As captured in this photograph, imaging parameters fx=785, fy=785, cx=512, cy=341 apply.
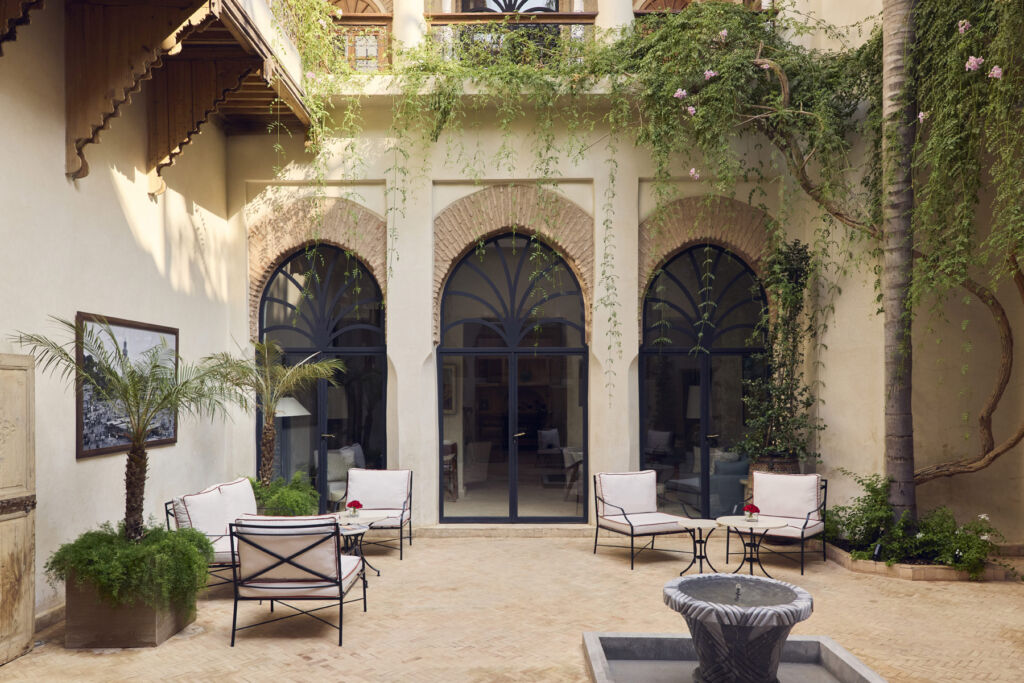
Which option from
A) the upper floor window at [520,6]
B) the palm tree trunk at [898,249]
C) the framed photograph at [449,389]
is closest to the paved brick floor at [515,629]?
the palm tree trunk at [898,249]

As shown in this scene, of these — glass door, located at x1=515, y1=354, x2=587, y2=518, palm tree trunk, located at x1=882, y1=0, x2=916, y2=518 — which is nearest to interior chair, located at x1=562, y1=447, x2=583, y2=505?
glass door, located at x1=515, y1=354, x2=587, y2=518

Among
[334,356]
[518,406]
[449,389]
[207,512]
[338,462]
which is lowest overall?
[207,512]

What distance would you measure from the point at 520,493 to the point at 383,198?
13.3 feet

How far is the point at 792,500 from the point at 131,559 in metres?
6.21

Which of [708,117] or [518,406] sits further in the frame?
[518,406]

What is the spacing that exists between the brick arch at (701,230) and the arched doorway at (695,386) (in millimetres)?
249

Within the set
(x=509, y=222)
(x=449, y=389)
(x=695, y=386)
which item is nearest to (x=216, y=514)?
(x=449, y=389)

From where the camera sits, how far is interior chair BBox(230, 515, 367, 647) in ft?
18.3

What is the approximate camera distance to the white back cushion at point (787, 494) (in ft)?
26.7

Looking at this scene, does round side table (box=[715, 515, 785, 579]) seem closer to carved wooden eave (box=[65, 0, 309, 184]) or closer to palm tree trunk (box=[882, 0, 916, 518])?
palm tree trunk (box=[882, 0, 916, 518])

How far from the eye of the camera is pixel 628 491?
28.1ft

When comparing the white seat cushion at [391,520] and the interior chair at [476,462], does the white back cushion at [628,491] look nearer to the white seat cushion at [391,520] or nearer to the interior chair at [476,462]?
the interior chair at [476,462]

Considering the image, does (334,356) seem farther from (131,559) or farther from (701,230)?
(701,230)

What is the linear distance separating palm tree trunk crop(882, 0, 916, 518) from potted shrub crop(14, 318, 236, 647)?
6532 millimetres
